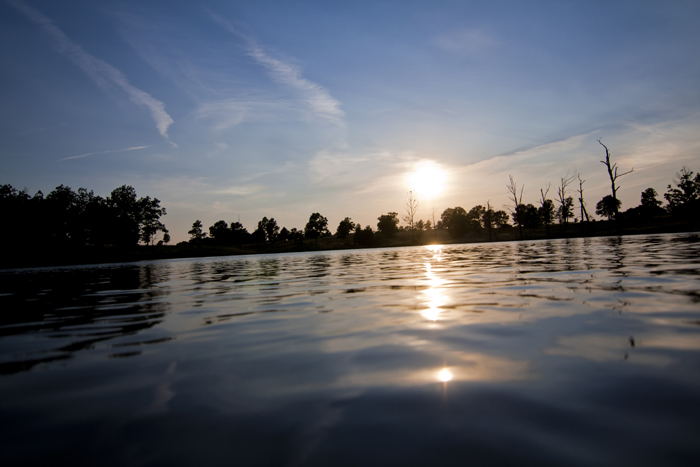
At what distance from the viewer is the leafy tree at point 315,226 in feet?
437

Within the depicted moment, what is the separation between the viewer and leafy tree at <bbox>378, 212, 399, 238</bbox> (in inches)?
4350

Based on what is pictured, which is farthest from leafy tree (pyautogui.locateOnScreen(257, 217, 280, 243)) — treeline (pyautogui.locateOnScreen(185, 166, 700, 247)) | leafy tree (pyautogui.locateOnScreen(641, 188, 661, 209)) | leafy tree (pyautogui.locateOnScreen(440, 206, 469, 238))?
leafy tree (pyautogui.locateOnScreen(641, 188, 661, 209))

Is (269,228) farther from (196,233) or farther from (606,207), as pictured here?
(606,207)

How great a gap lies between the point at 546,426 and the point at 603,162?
55.9 m

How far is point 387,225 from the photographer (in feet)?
366

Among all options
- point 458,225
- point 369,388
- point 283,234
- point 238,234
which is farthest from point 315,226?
point 369,388

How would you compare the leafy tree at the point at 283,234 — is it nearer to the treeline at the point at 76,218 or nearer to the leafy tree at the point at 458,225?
the treeline at the point at 76,218

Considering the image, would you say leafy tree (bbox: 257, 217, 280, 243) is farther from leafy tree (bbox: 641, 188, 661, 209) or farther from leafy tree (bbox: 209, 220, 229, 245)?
leafy tree (bbox: 641, 188, 661, 209)

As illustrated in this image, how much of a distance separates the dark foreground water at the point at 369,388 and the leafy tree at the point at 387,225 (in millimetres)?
105476

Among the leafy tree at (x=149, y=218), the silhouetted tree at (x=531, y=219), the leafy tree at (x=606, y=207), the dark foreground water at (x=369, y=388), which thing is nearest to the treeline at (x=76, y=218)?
the leafy tree at (x=149, y=218)

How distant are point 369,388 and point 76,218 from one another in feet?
408

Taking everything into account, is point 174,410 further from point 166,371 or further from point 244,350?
point 244,350

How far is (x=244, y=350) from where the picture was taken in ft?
12.0

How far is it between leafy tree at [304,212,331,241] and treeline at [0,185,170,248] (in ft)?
169
